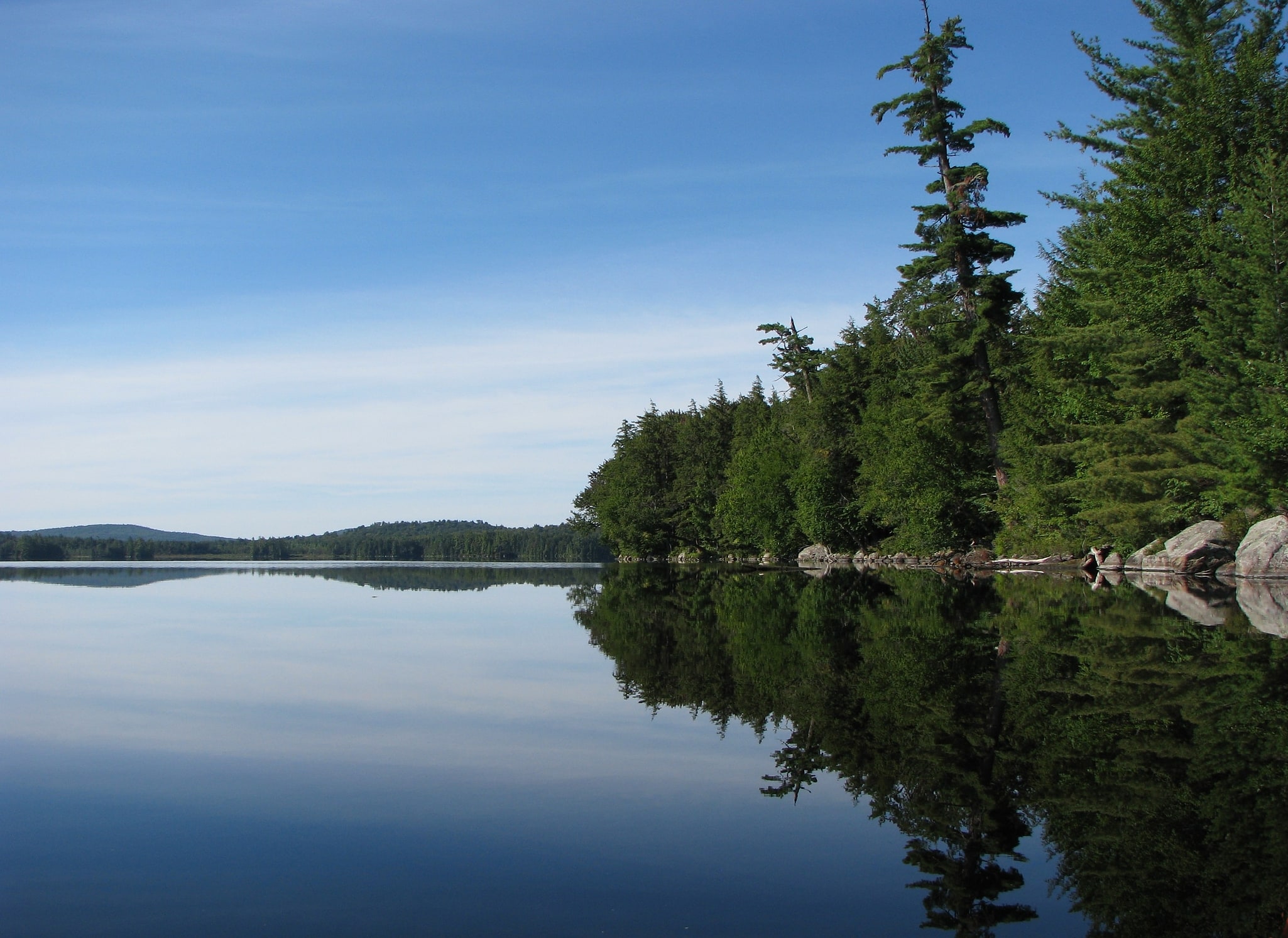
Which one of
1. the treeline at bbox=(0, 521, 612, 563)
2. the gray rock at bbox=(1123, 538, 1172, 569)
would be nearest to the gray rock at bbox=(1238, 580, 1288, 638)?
the gray rock at bbox=(1123, 538, 1172, 569)

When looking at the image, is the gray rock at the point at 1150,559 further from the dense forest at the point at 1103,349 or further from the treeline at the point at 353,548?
the treeline at the point at 353,548

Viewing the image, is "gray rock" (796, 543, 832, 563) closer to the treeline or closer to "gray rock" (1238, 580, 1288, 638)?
"gray rock" (1238, 580, 1288, 638)

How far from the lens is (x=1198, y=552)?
26.9m

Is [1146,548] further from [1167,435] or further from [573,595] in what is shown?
[573,595]

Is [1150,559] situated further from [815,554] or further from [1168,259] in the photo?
[815,554]

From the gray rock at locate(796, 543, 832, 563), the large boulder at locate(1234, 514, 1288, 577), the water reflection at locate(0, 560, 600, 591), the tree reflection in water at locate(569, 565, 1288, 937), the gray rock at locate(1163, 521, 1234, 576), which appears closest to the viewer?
the tree reflection in water at locate(569, 565, 1288, 937)

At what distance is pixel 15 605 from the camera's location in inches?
933

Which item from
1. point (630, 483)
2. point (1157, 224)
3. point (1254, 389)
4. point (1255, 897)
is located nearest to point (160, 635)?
point (1255, 897)

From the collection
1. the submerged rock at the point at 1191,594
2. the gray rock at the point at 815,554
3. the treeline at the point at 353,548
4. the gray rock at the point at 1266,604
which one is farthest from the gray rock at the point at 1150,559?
the treeline at the point at 353,548

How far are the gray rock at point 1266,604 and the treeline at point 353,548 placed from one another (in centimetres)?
9192

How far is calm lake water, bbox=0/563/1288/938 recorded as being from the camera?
14.3ft

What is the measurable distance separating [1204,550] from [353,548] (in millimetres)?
132735

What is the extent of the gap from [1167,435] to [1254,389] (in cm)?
339

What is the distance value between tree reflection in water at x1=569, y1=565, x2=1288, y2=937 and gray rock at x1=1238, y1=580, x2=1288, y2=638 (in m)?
0.56
